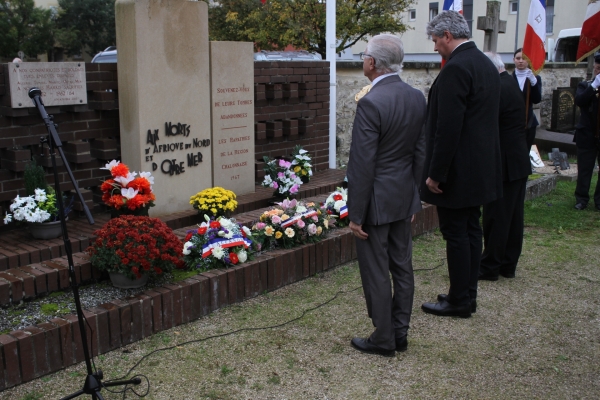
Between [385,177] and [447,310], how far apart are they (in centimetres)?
133

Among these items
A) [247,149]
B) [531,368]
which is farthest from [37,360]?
[247,149]

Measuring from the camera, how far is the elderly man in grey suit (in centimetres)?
344

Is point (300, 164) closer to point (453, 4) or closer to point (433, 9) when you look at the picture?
point (453, 4)

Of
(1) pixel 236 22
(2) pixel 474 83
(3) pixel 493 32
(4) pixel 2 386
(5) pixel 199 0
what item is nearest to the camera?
(4) pixel 2 386

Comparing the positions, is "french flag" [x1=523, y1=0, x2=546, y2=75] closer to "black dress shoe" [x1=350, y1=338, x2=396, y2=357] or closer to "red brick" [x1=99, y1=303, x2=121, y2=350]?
"black dress shoe" [x1=350, y1=338, x2=396, y2=357]

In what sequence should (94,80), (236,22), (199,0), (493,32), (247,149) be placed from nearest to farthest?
1. (94,80)
2. (199,0)
3. (247,149)
4. (493,32)
5. (236,22)

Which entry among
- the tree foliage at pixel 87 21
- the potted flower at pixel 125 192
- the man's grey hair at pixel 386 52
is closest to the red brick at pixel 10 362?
the potted flower at pixel 125 192

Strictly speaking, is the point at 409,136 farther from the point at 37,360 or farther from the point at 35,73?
the point at 35,73

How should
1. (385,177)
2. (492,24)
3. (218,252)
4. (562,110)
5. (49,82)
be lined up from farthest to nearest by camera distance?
(562,110)
(492,24)
(49,82)
(218,252)
(385,177)

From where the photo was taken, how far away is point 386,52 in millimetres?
3484

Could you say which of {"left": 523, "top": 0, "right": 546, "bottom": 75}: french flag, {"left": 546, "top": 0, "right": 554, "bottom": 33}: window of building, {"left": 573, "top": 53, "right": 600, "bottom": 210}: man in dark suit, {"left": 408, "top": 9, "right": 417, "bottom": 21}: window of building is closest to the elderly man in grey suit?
{"left": 573, "top": 53, "right": 600, "bottom": 210}: man in dark suit

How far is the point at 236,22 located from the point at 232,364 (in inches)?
812

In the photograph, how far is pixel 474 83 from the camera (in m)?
4.04

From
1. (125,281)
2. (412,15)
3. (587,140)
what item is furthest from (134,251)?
(412,15)
